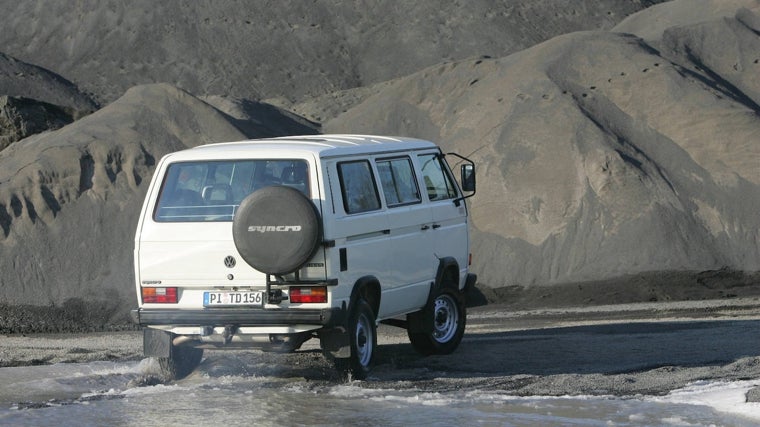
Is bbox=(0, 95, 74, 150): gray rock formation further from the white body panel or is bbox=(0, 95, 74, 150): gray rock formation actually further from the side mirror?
the white body panel

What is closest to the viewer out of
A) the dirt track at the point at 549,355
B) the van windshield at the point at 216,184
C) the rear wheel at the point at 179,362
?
the van windshield at the point at 216,184

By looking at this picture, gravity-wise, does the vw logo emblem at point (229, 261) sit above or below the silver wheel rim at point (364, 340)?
above

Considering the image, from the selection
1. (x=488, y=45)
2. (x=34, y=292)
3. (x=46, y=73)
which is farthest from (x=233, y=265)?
(x=488, y=45)

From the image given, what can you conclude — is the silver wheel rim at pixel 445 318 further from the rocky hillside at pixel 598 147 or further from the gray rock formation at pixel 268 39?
the gray rock formation at pixel 268 39

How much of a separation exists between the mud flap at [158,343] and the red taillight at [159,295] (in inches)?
11.8

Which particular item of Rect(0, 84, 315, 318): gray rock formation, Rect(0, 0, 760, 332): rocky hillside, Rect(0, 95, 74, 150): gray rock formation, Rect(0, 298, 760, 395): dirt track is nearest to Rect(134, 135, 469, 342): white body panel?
Rect(0, 298, 760, 395): dirt track

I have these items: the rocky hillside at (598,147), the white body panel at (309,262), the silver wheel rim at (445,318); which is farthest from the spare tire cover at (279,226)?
the rocky hillside at (598,147)

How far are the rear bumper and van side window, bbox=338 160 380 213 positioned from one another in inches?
38.2

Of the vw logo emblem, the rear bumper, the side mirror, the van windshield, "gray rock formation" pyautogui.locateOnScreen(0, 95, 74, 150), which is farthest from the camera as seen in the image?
"gray rock formation" pyautogui.locateOnScreen(0, 95, 74, 150)

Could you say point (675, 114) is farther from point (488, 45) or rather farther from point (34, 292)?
point (488, 45)

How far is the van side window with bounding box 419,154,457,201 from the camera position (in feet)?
41.3

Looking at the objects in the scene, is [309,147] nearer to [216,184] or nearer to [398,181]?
[216,184]

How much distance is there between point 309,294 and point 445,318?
2902 millimetres

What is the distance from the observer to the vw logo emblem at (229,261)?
34.7 ft
